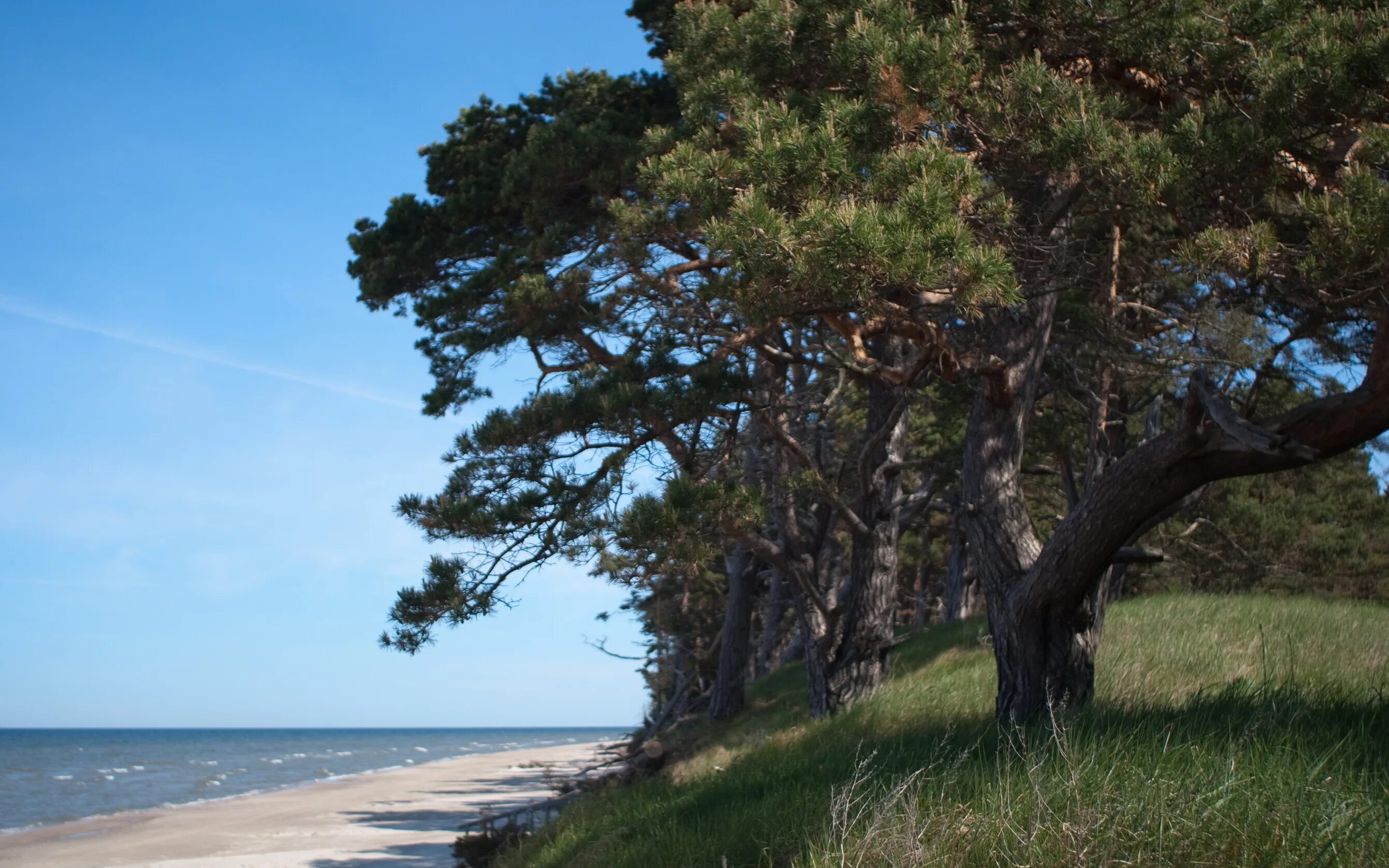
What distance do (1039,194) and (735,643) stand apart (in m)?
9.29

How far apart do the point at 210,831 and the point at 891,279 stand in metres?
20.8

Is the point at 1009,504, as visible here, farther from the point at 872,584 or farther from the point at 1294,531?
the point at 1294,531

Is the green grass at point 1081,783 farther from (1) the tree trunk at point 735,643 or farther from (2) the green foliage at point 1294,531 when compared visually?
(2) the green foliage at point 1294,531

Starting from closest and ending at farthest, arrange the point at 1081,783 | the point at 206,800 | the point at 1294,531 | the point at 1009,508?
the point at 1081,783 → the point at 1009,508 → the point at 1294,531 → the point at 206,800

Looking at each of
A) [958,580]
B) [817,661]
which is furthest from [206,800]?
[817,661]

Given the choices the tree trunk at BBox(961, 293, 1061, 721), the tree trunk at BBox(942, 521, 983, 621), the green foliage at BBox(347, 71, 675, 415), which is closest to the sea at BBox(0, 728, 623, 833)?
the tree trunk at BBox(942, 521, 983, 621)

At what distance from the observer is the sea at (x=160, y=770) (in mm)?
29031

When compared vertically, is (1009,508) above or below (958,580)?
above

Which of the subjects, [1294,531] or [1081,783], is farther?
[1294,531]

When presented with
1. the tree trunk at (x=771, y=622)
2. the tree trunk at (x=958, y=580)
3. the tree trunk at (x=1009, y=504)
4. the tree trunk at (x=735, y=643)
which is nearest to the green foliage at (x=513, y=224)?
the tree trunk at (x=1009, y=504)

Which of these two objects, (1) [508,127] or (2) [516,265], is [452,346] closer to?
(2) [516,265]

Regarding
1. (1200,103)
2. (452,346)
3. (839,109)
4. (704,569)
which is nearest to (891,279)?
(839,109)

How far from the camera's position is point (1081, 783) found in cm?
410

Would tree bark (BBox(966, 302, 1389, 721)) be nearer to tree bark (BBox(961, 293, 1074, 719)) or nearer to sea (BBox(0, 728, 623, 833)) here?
tree bark (BBox(961, 293, 1074, 719))
